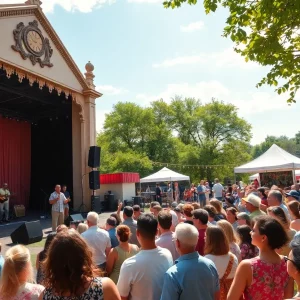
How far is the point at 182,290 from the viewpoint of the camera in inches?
78.6

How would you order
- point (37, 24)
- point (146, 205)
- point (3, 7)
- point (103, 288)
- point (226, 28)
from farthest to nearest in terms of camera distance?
point (146, 205)
point (37, 24)
point (3, 7)
point (226, 28)
point (103, 288)

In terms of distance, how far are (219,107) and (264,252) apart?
127 feet

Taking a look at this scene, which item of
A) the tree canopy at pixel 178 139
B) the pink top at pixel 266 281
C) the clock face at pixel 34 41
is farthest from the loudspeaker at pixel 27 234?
the tree canopy at pixel 178 139

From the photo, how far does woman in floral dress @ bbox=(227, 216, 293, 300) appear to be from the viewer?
2070 mm

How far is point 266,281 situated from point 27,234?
7174mm

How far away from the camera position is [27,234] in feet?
26.2

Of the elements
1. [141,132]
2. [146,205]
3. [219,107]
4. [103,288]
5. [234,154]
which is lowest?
[146,205]

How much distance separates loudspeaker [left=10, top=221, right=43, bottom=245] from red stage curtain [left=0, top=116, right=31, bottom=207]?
8.91m

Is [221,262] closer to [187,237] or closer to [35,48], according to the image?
[187,237]

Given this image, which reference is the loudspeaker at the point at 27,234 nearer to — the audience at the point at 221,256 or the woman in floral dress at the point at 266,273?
the audience at the point at 221,256

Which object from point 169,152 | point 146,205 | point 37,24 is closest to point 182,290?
point 37,24

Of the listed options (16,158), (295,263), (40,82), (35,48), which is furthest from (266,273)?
(16,158)

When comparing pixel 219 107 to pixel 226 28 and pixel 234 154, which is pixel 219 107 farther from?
pixel 226 28

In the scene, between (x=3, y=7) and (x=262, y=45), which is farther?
(x=3, y=7)
